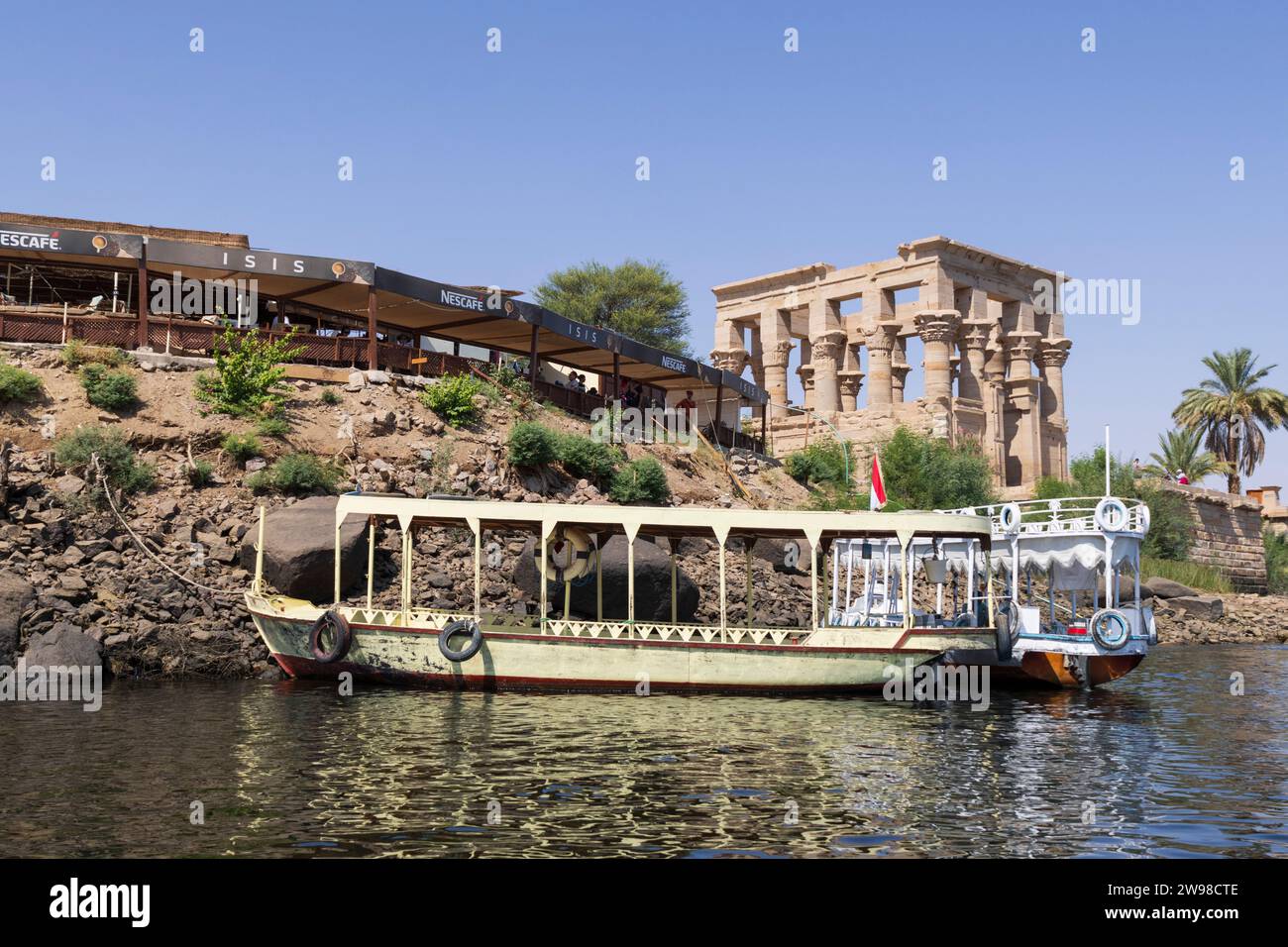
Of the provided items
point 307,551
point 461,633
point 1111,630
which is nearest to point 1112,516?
point 1111,630

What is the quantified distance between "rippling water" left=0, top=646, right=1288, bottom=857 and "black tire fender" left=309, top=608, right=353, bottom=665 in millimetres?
1206

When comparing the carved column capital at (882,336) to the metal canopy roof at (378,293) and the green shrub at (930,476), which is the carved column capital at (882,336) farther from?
the metal canopy roof at (378,293)

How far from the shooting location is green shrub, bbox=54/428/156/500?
27.3 metres

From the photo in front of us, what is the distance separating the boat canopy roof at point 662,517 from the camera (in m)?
21.8

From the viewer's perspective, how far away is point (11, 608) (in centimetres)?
2138

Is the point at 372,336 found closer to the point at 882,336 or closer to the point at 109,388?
the point at 109,388

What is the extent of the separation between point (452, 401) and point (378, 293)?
4129 mm

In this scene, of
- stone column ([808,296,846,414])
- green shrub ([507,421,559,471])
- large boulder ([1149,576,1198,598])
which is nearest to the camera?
green shrub ([507,421,559,471])

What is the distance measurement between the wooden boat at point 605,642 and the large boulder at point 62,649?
2.99 m

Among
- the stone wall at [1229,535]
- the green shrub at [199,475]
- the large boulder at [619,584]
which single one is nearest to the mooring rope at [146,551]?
the green shrub at [199,475]

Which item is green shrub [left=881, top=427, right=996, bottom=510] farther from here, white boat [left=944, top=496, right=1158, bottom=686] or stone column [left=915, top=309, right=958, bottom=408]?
white boat [left=944, top=496, right=1158, bottom=686]

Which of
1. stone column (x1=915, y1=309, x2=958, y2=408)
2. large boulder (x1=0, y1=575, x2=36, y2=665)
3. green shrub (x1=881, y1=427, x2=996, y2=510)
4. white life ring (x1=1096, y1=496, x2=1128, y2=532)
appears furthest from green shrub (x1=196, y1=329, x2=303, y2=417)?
stone column (x1=915, y1=309, x2=958, y2=408)

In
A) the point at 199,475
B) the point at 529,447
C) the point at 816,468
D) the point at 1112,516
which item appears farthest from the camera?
the point at 816,468
